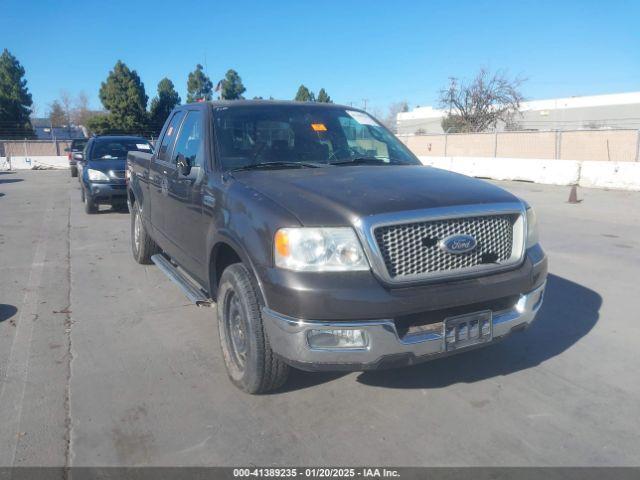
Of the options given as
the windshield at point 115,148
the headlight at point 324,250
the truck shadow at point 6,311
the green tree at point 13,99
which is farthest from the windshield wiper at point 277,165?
the green tree at point 13,99

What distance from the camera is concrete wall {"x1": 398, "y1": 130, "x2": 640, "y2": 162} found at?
2261cm

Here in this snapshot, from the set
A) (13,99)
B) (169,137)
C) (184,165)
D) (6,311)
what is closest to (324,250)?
(184,165)

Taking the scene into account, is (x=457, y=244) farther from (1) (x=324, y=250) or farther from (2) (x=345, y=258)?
(1) (x=324, y=250)

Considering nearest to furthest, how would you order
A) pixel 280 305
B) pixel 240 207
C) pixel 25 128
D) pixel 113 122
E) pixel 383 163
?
pixel 280 305 < pixel 240 207 < pixel 383 163 < pixel 113 122 < pixel 25 128

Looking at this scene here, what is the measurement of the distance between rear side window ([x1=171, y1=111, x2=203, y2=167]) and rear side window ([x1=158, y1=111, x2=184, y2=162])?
21 cm

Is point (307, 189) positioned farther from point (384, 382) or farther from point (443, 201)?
point (384, 382)

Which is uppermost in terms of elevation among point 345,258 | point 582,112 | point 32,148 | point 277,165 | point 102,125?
point 582,112

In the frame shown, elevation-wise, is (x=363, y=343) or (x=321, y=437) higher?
(x=363, y=343)

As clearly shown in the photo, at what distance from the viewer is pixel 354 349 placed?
9.52ft

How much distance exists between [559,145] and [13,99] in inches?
1774

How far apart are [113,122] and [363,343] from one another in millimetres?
44149

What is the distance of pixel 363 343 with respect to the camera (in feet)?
9.50

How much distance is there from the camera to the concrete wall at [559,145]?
22.6m

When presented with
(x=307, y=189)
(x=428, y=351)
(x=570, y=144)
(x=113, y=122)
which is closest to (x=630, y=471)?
(x=428, y=351)
